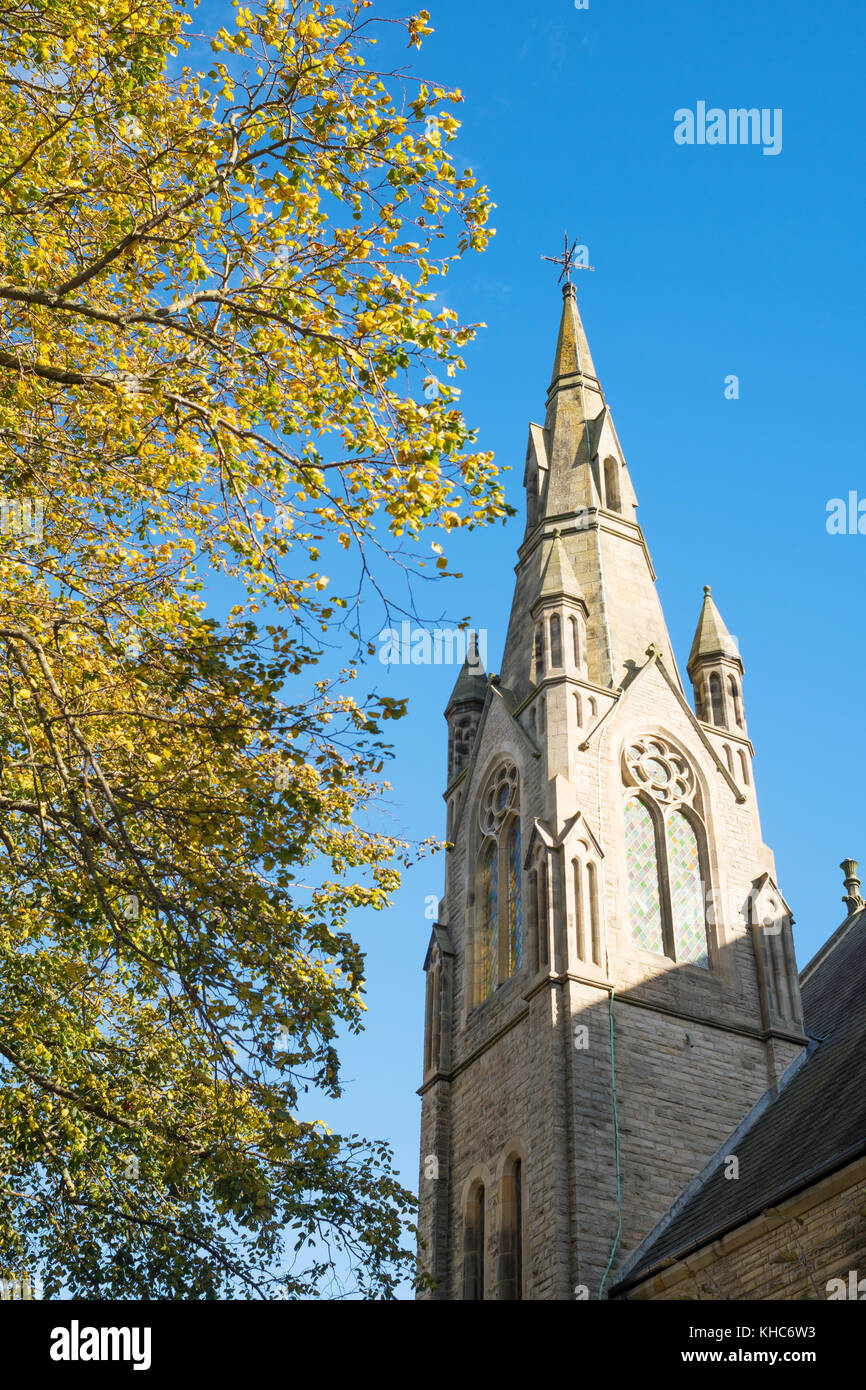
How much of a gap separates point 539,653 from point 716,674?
3808 millimetres

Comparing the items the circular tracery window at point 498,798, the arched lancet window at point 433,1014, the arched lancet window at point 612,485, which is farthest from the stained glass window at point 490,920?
the arched lancet window at point 612,485

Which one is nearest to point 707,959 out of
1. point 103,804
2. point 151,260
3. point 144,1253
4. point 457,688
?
point 457,688

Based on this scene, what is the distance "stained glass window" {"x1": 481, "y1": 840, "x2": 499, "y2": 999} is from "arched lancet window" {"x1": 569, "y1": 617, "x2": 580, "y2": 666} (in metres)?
3.24

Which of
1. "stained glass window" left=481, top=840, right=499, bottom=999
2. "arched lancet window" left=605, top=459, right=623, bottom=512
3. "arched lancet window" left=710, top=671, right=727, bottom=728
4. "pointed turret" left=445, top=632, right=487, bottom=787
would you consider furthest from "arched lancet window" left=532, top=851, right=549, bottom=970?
"arched lancet window" left=605, top=459, right=623, bottom=512

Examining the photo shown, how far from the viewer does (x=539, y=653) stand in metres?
23.2

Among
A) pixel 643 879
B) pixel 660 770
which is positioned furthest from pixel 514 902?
pixel 660 770

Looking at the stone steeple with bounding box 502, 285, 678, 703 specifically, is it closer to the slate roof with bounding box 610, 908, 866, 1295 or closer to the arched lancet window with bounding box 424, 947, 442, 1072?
the arched lancet window with bounding box 424, 947, 442, 1072

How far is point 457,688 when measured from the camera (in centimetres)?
2672

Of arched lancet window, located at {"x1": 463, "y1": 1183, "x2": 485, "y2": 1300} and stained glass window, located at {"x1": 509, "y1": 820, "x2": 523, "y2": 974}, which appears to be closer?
arched lancet window, located at {"x1": 463, "y1": 1183, "x2": 485, "y2": 1300}

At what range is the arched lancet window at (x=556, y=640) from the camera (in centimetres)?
2273

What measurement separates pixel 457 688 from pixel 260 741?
52.6ft

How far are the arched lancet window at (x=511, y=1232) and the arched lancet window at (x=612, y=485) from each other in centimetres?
1337

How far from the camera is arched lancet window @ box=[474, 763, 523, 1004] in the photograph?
21.4 meters
